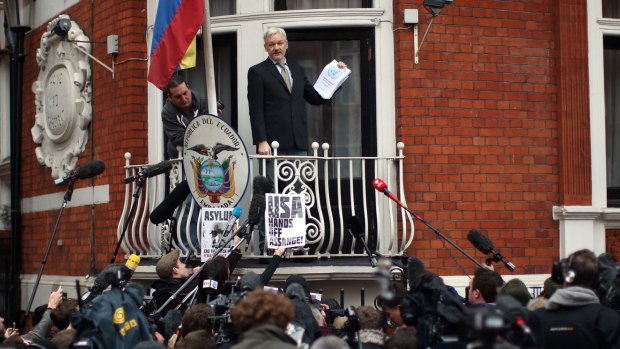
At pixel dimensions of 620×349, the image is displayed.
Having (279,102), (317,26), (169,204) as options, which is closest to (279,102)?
(279,102)

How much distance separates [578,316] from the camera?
21.8ft

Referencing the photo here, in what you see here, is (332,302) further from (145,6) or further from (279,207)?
(145,6)

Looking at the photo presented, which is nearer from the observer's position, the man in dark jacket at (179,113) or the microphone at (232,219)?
the microphone at (232,219)

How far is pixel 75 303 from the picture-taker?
9.08m

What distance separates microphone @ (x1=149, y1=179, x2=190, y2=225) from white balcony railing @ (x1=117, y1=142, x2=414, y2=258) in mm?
159

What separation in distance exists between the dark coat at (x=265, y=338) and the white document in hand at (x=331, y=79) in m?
5.22

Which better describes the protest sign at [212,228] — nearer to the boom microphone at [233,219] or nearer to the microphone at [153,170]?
the boom microphone at [233,219]

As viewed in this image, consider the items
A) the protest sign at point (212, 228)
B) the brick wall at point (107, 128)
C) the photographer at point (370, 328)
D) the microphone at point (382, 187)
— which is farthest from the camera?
the brick wall at point (107, 128)

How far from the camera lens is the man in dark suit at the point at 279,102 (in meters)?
10.7

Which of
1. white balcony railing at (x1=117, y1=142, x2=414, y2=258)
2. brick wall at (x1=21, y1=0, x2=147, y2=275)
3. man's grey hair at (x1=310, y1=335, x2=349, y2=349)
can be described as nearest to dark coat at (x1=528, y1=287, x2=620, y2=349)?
man's grey hair at (x1=310, y1=335, x2=349, y2=349)

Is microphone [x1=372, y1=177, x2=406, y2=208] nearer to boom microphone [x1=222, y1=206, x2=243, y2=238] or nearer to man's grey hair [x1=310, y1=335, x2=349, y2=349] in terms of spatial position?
boom microphone [x1=222, y1=206, x2=243, y2=238]

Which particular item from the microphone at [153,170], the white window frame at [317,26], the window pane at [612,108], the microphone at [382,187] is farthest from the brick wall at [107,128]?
the window pane at [612,108]

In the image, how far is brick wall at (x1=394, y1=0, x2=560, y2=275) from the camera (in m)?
10.8

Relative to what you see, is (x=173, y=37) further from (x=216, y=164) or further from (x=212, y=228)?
(x=212, y=228)
